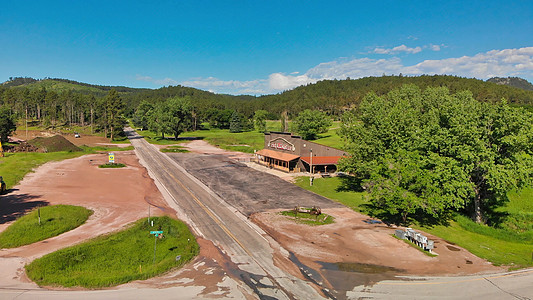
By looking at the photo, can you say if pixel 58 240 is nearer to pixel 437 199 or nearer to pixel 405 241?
pixel 405 241

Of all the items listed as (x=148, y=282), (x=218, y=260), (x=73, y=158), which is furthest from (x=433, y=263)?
(x=73, y=158)

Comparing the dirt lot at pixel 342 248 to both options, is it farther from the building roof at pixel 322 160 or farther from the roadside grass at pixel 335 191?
the building roof at pixel 322 160

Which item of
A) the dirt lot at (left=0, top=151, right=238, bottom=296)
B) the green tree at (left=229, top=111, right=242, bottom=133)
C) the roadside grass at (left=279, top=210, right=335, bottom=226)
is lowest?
the roadside grass at (left=279, top=210, right=335, bottom=226)

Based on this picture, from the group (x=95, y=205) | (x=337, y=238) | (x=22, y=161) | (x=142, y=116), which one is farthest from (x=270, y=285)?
(x=142, y=116)

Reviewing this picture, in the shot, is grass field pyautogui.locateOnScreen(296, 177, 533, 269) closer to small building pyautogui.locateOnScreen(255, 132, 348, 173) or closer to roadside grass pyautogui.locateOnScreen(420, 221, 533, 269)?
roadside grass pyautogui.locateOnScreen(420, 221, 533, 269)

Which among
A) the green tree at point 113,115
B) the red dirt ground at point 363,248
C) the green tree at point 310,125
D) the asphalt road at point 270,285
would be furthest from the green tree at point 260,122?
the asphalt road at point 270,285

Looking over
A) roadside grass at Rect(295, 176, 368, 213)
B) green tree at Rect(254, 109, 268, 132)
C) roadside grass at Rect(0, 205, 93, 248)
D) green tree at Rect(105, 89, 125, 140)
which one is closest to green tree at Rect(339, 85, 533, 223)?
roadside grass at Rect(295, 176, 368, 213)

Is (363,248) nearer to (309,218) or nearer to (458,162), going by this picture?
(309,218)
